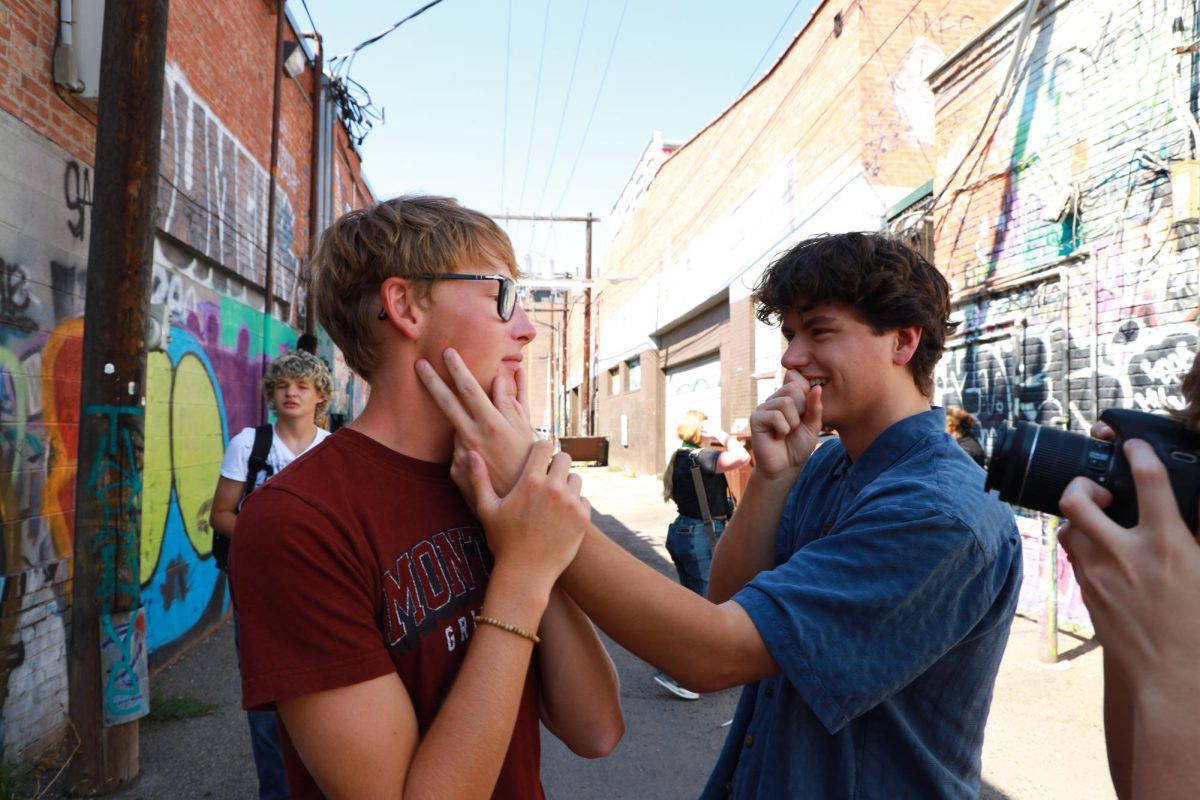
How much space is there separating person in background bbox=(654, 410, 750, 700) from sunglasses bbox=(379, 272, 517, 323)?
407 cm

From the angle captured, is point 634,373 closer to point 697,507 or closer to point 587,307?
point 587,307

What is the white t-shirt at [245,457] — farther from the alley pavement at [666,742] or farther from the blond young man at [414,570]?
the blond young man at [414,570]

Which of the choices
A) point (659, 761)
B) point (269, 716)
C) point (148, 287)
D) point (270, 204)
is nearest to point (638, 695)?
point (659, 761)

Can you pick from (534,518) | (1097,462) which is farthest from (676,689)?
(1097,462)

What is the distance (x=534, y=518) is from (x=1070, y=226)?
21.6 ft

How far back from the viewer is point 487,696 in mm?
1170

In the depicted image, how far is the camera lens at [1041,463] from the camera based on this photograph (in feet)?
3.70

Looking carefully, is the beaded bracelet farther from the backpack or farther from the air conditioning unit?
the air conditioning unit

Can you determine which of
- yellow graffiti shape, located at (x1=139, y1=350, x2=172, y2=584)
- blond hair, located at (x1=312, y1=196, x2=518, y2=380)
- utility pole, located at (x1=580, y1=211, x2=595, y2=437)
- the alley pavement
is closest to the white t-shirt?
the alley pavement

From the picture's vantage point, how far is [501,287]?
60.4 inches

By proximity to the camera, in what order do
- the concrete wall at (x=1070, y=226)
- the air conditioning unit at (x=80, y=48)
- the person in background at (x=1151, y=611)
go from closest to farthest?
1. the person in background at (x=1151, y=611)
2. the air conditioning unit at (x=80, y=48)
3. the concrete wall at (x=1070, y=226)

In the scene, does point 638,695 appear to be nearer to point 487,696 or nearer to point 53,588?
point 53,588

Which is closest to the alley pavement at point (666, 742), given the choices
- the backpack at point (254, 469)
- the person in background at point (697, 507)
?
the person in background at point (697, 507)

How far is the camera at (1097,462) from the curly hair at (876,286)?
1.96ft
